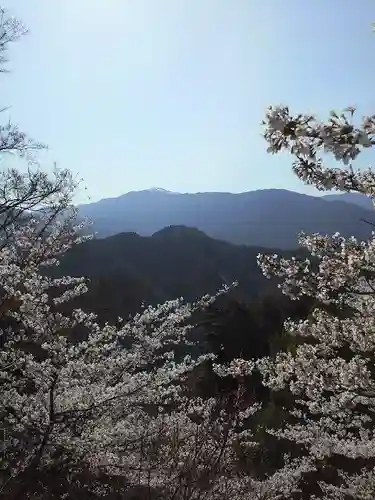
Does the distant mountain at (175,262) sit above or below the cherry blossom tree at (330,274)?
above

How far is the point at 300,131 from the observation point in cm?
222

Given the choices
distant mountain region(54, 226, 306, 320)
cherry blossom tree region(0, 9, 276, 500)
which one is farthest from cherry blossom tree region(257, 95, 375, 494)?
distant mountain region(54, 226, 306, 320)

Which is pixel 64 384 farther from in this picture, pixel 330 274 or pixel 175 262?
pixel 175 262

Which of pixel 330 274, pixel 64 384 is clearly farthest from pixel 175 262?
pixel 330 274

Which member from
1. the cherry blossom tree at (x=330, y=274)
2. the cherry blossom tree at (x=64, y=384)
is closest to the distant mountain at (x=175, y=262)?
the cherry blossom tree at (x=64, y=384)

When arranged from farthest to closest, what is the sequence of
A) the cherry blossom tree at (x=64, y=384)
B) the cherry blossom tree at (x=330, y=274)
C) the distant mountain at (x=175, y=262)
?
the distant mountain at (x=175, y=262) < the cherry blossom tree at (x=64, y=384) < the cherry blossom tree at (x=330, y=274)

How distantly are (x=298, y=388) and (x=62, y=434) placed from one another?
3014 millimetres

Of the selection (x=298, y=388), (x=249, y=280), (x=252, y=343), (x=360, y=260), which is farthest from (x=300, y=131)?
(x=249, y=280)

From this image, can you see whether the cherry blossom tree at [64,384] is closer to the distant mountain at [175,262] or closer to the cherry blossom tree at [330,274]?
the cherry blossom tree at [330,274]

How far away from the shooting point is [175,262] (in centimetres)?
8112

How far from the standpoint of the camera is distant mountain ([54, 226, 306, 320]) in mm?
68938

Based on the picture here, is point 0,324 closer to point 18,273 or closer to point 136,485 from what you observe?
point 18,273

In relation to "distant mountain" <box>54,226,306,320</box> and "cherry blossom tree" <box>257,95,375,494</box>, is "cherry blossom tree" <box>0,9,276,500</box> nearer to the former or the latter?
"cherry blossom tree" <box>257,95,375,494</box>

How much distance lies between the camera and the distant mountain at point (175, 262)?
226ft
